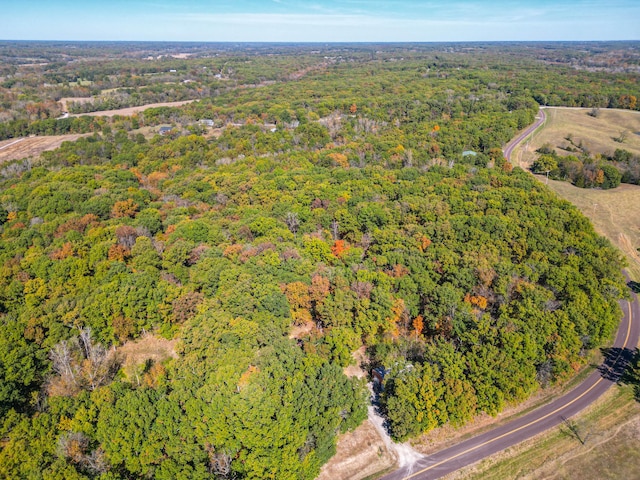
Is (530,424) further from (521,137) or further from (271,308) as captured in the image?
(521,137)

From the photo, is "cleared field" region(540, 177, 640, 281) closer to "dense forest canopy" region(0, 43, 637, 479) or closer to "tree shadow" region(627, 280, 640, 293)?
"tree shadow" region(627, 280, 640, 293)

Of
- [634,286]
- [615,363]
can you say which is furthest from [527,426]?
[634,286]

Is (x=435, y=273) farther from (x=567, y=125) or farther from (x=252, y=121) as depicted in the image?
(x=567, y=125)

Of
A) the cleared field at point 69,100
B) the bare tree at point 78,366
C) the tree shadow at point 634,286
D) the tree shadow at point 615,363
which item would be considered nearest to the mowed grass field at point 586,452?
the tree shadow at point 615,363

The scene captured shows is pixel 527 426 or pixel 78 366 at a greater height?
pixel 78 366

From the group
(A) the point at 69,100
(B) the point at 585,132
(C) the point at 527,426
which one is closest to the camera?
(C) the point at 527,426

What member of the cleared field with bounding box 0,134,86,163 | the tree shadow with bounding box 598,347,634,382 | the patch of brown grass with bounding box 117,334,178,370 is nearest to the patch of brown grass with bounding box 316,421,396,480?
the patch of brown grass with bounding box 117,334,178,370

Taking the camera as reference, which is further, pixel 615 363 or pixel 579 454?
pixel 615 363

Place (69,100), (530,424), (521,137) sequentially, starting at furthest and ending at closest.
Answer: (69,100) → (521,137) → (530,424)
